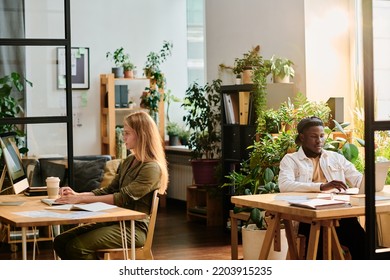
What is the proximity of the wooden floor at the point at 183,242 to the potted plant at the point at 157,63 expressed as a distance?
72.6 inches

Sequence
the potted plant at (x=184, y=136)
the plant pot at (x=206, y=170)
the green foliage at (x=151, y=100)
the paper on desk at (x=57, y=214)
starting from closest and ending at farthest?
the paper on desk at (x=57, y=214)
the plant pot at (x=206, y=170)
the green foliage at (x=151, y=100)
the potted plant at (x=184, y=136)

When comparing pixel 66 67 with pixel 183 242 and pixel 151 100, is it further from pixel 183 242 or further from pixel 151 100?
pixel 151 100

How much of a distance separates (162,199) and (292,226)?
18.1ft

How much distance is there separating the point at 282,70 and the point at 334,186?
2.63 metres

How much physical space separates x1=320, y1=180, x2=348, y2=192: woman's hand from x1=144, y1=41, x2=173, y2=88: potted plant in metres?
5.40

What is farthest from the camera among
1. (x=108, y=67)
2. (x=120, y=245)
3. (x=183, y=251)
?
(x=108, y=67)

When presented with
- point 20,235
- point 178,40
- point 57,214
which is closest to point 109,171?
point 20,235

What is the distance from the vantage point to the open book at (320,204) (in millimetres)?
4926

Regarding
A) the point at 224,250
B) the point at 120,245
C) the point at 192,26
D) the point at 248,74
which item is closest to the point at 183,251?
the point at 224,250

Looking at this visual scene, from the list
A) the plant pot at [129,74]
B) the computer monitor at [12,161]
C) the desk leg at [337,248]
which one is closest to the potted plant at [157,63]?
the plant pot at [129,74]

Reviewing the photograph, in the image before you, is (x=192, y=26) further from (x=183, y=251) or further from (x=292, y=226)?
(x=292, y=226)

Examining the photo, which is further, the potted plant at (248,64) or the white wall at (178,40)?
the potted plant at (248,64)

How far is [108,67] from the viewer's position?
435 inches

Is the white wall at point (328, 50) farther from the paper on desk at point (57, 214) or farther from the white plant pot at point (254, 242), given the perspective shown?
the paper on desk at point (57, 214)
